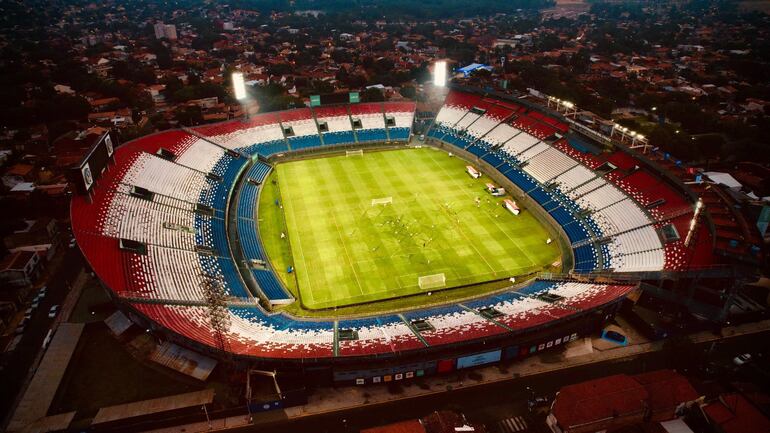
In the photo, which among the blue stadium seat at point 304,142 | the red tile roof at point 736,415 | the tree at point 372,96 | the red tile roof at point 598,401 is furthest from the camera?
the tree at point 372,96

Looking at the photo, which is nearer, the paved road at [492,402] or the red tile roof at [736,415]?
the red tile roof at [736,415]

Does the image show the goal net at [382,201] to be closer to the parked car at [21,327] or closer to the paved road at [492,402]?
the paved road at [492,402]

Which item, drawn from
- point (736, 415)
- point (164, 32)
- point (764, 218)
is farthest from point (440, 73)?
point (164, 32)

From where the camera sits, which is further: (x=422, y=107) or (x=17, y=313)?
(x=422, y=107)

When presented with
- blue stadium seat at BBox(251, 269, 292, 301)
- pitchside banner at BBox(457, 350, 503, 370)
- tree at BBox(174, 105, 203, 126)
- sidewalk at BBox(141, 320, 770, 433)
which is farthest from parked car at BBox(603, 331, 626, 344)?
tree at BBox(174, 105, 203, 126)

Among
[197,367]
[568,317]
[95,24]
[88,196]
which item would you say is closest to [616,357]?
[568,317]

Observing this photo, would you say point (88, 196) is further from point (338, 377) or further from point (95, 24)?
point (95, 24)

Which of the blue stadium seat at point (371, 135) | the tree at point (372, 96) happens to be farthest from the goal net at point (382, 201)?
the tree at point (372, 96)
